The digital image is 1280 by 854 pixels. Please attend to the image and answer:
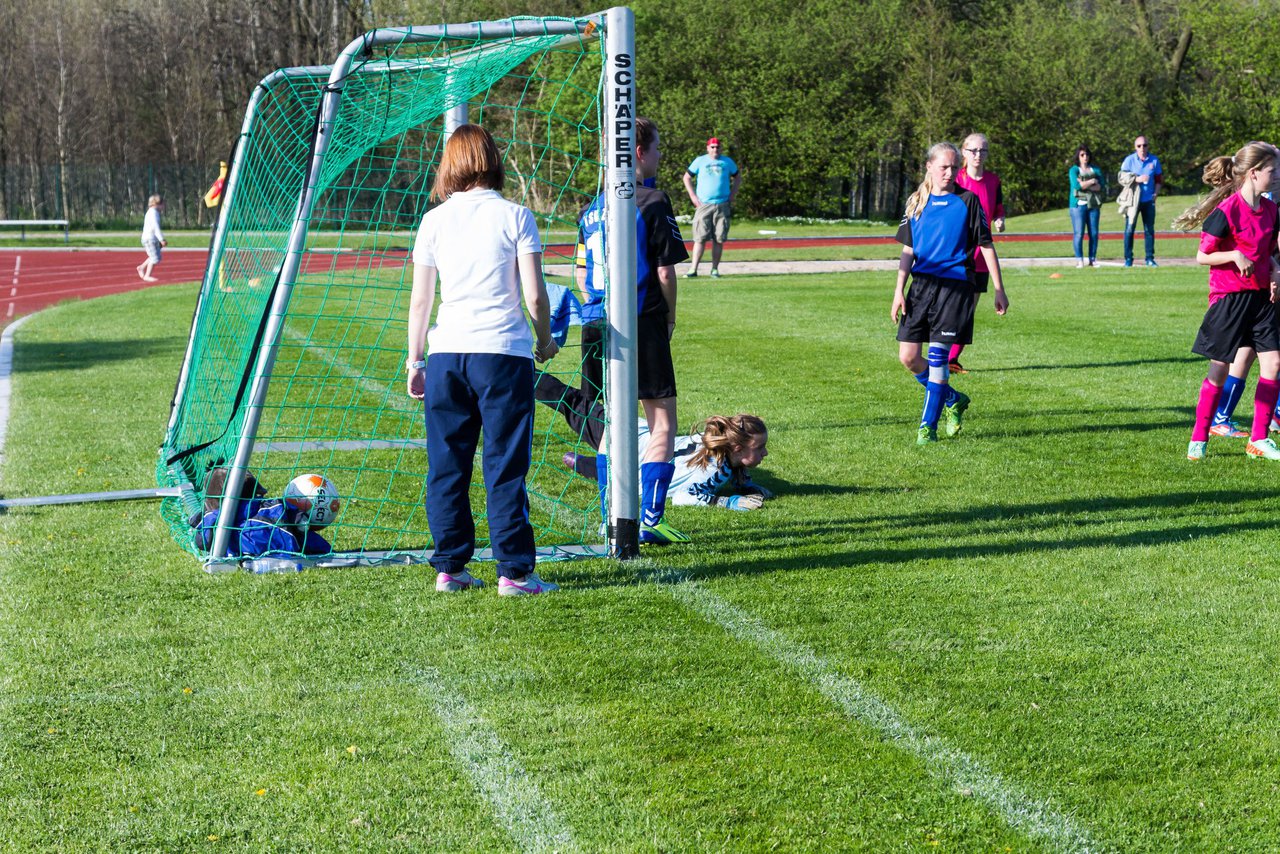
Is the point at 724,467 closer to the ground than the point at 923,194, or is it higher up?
closer to the ground

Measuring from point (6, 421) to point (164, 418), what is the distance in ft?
3.69

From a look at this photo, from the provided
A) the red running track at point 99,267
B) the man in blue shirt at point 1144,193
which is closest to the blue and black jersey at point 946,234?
the red running track at point 99,267

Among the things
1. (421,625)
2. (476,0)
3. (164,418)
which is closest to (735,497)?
(421,625)

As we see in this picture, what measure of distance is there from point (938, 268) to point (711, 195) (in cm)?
1160

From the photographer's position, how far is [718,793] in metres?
3.42

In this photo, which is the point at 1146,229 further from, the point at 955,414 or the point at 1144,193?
the point at 955,414

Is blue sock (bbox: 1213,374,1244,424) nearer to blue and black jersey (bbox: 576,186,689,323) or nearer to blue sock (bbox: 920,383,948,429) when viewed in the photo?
blue sock (bbox: 920,383,948,429)

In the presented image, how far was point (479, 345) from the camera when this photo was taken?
16.1ft

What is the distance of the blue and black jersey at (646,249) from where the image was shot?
5793 millimetres

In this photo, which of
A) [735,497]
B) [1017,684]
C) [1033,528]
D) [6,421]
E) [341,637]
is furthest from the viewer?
[6,421]

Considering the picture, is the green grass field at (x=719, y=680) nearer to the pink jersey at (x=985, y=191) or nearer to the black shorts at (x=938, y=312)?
the black shorts at (x=938, y=312)

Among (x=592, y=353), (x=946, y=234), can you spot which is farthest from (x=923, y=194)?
(x=592, y=353)

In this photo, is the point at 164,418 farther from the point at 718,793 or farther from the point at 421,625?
the point at 718,793

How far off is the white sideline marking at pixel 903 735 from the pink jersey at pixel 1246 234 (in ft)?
14.4
